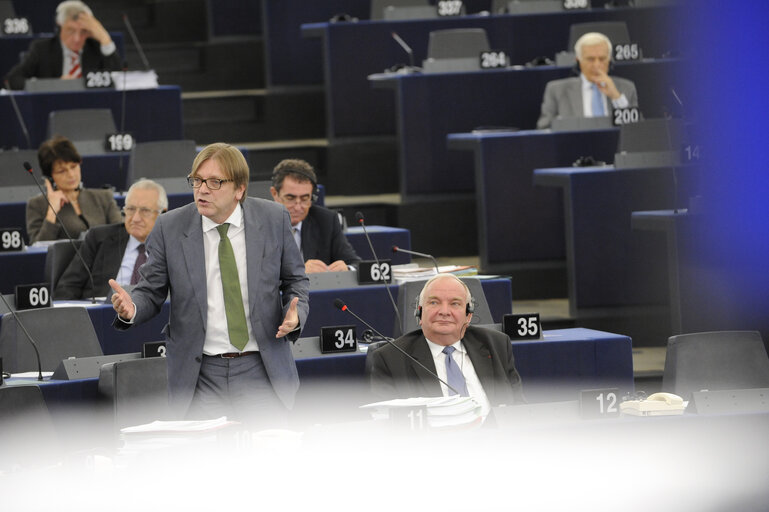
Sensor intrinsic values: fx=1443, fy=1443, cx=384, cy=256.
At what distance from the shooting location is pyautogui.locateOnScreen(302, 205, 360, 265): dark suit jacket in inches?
207

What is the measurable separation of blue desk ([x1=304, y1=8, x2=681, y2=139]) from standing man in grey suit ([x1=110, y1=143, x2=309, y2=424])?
4.42 m

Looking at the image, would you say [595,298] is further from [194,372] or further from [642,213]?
[194,372]

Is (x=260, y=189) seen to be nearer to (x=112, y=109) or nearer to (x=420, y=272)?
(x=420, y=272)

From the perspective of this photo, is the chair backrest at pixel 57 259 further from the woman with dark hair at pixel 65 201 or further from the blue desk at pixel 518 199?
the blue desk at pixel 518 199

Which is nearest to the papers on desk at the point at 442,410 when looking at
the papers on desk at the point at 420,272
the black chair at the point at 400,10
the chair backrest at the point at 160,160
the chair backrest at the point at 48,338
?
the chair backrest at the point at 48,338

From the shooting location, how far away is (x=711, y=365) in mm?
4059

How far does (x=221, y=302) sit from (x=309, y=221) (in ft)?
6.46

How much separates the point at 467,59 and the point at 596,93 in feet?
2.31

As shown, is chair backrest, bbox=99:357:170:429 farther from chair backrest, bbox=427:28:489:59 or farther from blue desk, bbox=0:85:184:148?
chair backrest, bbox=427:28:489:59

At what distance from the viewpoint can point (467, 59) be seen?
7223mm

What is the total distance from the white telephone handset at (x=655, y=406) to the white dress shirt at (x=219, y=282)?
854 mm

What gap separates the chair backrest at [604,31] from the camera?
25.1 feet

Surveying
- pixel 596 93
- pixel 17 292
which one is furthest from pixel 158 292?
pixel 596 93

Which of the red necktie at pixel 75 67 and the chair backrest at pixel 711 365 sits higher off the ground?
the red necktie at pixel 75 67
